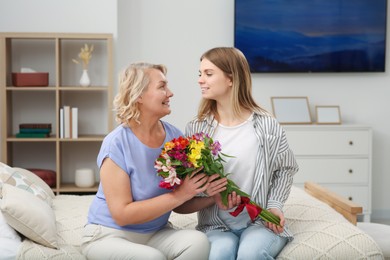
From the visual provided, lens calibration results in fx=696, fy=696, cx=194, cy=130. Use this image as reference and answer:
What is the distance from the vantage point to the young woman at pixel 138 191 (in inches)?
97.7

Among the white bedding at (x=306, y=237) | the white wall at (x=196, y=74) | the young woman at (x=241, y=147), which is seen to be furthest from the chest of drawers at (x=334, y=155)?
the young woman at (x=241, y=147)

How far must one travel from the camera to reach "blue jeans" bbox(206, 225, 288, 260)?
2.50m

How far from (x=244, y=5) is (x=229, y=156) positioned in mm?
3466

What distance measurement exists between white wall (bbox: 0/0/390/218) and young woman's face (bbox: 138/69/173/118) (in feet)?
9.91

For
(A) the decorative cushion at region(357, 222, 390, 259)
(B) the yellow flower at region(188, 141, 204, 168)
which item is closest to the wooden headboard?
(A) the decorative cushion at region(357, 222, 390, 259)

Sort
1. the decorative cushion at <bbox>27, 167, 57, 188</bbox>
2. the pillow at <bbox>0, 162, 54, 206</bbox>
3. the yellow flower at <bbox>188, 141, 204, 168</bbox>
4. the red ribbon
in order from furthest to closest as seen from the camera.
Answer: the decorative cushion at <bbox>27, 167, 57, 188</bbox> → the pillow at <bbox>0, 162, 54, 206</bbox> → the red ribbon → the yellow flower at <bbox>188, 141, 204, 168</bbox>

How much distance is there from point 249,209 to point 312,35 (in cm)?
365

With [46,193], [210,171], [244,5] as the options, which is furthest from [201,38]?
[210,171]

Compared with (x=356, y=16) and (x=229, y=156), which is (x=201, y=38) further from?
(x=229, y=156)

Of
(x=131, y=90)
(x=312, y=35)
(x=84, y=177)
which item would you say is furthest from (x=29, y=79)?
(x=131, y=90)

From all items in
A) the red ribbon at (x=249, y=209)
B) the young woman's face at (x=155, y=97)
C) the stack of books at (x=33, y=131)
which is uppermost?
the young woman's face at (x=155, y=97)

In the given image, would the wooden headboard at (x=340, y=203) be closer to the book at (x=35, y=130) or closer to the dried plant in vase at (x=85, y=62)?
the dried plant in vase at (x=85, y=62)

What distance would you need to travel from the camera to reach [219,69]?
9.06 ft

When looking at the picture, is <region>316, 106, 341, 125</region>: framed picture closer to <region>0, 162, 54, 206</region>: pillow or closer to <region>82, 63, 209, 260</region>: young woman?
<region>0, 162, 54, 206</region>: pillow
